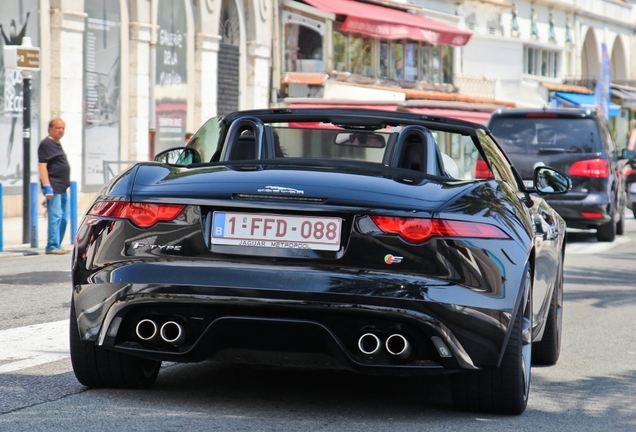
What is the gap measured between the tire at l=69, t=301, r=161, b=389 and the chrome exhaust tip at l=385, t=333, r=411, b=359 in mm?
1188

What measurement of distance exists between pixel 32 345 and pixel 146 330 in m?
2.23

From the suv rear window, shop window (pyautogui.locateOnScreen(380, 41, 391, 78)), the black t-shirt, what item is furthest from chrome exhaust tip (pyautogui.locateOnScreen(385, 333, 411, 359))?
shop window (pyautogui.locateOnScreen(380, 41, 391, 78))

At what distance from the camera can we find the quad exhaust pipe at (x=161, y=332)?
4621mm

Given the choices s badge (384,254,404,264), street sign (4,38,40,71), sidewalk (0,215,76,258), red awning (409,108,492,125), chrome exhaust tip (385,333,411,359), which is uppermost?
red awning (409,108,492,125)

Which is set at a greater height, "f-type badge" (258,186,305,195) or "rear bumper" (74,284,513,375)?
"f-type badge" (258,186,305,195)

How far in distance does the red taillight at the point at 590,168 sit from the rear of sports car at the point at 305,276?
11403mm

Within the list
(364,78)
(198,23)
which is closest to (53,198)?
(198,23)

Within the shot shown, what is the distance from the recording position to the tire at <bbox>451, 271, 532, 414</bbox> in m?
4.77

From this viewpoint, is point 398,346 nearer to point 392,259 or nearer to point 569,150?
point 392,259

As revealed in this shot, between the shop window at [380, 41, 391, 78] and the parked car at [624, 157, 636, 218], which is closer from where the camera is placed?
the parked car at [624, 157, 636, 218]

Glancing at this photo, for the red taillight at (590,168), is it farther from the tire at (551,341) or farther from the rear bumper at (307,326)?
the rear bumper at (307,326)

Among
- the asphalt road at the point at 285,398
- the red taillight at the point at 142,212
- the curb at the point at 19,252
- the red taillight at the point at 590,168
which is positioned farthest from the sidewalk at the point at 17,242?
the red taillight at the point at 142,212

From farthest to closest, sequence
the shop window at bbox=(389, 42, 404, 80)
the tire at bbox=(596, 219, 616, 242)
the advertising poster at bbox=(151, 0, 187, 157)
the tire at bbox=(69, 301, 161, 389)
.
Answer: the shop window at bbox=(389, 42, 404, 80) → the advertising poster at bbox=(151, 0, 187, 157) → the tire at bbox=(596, 219, 616, 242) → the tire at bbox=(69, 301, 161, 389)

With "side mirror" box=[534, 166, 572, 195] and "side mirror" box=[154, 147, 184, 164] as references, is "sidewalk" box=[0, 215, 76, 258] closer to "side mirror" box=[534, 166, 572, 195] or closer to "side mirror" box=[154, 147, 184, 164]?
"side mirror" box=[154, 147, 184, 164]
